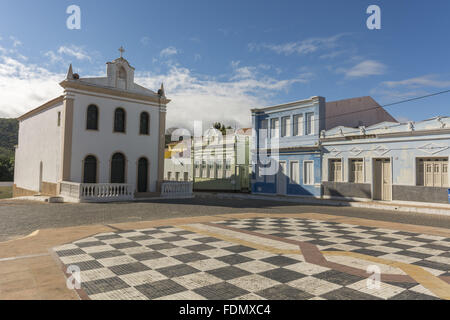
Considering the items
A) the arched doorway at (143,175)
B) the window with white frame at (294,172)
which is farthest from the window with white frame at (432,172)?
the arched doorway at (143,175)

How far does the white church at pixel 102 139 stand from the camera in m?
17.5

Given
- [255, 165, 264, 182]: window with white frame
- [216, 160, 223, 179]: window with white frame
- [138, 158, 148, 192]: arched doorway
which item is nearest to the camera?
[138, 158, 148, 192]: arched doorway

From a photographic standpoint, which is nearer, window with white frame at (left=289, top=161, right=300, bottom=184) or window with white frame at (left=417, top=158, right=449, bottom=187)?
window with white frame at (left=417, top=158, right=449, bottom=187)

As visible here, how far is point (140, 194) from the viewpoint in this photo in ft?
63.1

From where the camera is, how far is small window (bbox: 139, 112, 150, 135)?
2059 centimetres

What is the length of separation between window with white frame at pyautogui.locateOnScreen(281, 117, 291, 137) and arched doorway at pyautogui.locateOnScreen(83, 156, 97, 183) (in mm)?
13121

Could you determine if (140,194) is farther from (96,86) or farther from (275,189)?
(275,189)

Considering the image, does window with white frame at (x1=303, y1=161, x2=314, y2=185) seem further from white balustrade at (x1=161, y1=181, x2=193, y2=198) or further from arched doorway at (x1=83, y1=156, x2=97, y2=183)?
arched doorway at (x1=83, y1=156, x2=97, y2=183)

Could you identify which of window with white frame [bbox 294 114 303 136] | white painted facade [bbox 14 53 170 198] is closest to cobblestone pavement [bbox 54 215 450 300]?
white painted facade [bbox 14 53 170 198]

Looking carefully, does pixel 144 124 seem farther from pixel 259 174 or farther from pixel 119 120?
pixel 259 174

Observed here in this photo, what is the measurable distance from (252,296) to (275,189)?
20.0 m

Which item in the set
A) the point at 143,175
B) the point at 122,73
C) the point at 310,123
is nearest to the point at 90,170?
the point at 143,175

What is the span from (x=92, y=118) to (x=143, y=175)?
15.5 ft

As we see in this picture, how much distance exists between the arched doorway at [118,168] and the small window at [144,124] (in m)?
2.17
